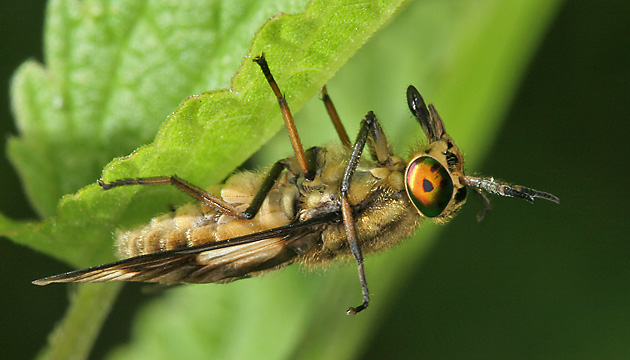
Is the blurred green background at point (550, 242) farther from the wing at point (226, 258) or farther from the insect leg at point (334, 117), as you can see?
the wing at point (226, 258)

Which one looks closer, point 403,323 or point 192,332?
point 192,332

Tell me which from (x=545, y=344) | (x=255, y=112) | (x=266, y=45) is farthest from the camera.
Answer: (x=545, y=344)

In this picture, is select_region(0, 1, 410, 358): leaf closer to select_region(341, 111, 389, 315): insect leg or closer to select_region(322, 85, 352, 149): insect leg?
select_region(341, 111, 389, 315): insect leg

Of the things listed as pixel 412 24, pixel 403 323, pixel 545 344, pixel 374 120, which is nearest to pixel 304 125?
pixel 412 24

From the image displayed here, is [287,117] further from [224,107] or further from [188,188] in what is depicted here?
[188,188]

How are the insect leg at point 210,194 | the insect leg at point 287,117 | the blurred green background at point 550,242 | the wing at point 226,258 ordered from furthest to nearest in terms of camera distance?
1. the blurred green background at point 550,242
2. the wing at point 226,258
3. the insect leg at point 210,194
4. the insect leg at point 287,117

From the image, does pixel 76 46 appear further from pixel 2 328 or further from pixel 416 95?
pixel 2 328

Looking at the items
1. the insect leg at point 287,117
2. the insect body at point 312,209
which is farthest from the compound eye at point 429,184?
the insect leg at point 287,117
